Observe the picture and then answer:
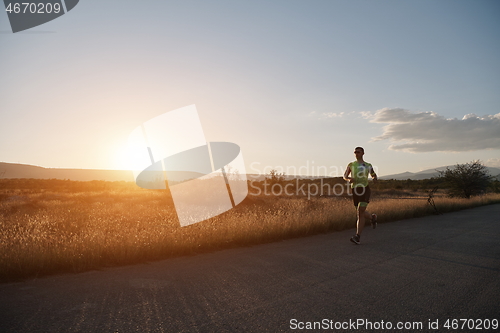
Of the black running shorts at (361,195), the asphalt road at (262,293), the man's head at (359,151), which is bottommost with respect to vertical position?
the asphalt road at (262,293)

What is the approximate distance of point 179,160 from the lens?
672 inches

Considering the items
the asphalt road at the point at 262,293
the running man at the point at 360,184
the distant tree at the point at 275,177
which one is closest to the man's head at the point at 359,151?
the running man at the point at 360,184

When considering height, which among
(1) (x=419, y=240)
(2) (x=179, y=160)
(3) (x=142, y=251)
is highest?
(2) (x=179, y=160)

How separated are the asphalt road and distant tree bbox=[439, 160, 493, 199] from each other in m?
32.2

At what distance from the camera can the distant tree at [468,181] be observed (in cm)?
3291

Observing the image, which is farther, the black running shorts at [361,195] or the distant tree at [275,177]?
the distant tree at [275,177]

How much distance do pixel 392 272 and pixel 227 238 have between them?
377 cm

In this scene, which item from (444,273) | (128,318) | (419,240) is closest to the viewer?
(128,318)

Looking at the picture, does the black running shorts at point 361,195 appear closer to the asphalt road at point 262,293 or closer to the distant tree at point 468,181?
the asphalt road at point 262,293

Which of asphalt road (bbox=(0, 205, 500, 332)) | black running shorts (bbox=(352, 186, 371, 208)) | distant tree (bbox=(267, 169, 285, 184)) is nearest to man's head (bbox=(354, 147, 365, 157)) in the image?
black running shorts (bbox=(352, 186, 371, 208))

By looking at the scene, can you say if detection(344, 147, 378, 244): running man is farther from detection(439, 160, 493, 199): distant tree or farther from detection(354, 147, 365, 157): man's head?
detection(439, 160, 493, 199): distant tree

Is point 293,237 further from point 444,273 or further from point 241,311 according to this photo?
point 241,311

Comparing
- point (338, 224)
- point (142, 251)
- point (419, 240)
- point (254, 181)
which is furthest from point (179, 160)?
point (254, 181)

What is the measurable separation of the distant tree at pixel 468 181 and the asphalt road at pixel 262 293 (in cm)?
3218
